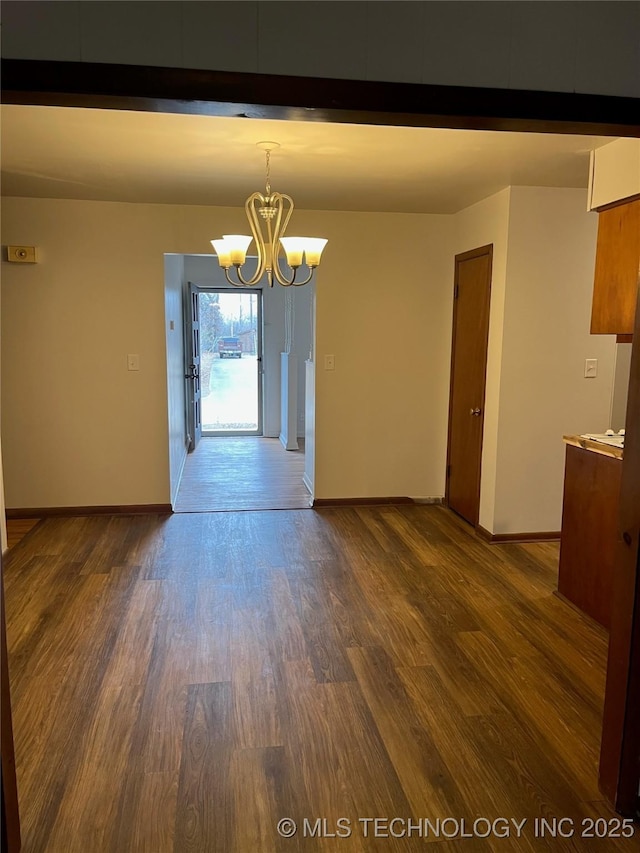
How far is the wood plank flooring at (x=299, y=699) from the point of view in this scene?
1.81 meters

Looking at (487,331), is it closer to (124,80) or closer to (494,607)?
(494,607)

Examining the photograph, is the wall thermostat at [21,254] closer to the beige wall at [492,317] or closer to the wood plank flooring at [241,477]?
the wood plank flooring at [241,477]

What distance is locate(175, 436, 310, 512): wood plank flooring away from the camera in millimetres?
5070

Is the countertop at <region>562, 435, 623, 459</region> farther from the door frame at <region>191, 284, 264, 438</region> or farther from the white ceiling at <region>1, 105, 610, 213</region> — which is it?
the door frame at <region>191, 284, 264, 438</region>

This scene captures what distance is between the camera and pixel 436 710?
232cm

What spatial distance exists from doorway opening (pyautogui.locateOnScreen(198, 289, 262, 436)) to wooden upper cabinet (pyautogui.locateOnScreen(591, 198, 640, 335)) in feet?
18.6

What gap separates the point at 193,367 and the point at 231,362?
106 cm

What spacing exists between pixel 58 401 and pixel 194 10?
3759mm

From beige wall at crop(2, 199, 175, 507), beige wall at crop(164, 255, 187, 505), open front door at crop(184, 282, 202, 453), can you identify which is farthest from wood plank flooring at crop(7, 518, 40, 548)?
open front door at crop(184, 282, 202, 453)

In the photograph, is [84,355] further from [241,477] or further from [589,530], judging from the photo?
[589,530]

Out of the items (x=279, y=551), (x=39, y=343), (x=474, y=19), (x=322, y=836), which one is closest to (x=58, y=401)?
(x=39, y=343)

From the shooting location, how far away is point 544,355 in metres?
4.04

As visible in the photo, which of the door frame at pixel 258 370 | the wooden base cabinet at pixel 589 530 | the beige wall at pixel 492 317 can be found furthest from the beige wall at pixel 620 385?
the door frame at pixel 258 370

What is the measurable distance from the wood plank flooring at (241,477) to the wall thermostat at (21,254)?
220 centimetres
